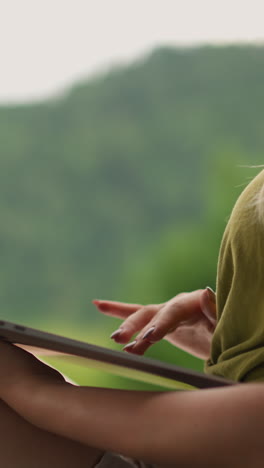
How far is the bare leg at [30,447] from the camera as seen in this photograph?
1.87ft

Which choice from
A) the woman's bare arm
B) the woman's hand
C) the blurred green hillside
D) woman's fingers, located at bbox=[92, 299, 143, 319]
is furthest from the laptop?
the blurred green hillside

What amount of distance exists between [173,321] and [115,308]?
0.34 feet

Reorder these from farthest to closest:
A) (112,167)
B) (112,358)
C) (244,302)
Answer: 1. (112,167)
2. (244,302)
3. (112,358)

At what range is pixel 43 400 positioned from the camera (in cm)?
53

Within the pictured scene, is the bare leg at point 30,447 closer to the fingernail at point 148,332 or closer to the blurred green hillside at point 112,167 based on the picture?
the fingernail at point 148,332

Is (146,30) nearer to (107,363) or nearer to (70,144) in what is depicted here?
(70,144)

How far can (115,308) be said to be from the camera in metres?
0.78

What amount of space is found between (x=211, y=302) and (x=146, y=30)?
29.2 feet

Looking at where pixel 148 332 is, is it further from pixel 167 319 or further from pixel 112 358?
pixel 112 358

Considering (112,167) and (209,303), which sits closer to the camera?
(209,303)

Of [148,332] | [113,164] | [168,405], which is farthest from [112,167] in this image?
[168,405]

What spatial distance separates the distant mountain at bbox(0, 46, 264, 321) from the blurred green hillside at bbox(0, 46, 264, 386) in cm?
1

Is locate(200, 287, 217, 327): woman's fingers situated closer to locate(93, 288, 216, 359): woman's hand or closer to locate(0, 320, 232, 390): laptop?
locate(93, 288, 216, 359): woman's hand

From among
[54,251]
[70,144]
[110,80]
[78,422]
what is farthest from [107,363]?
[110,80]
